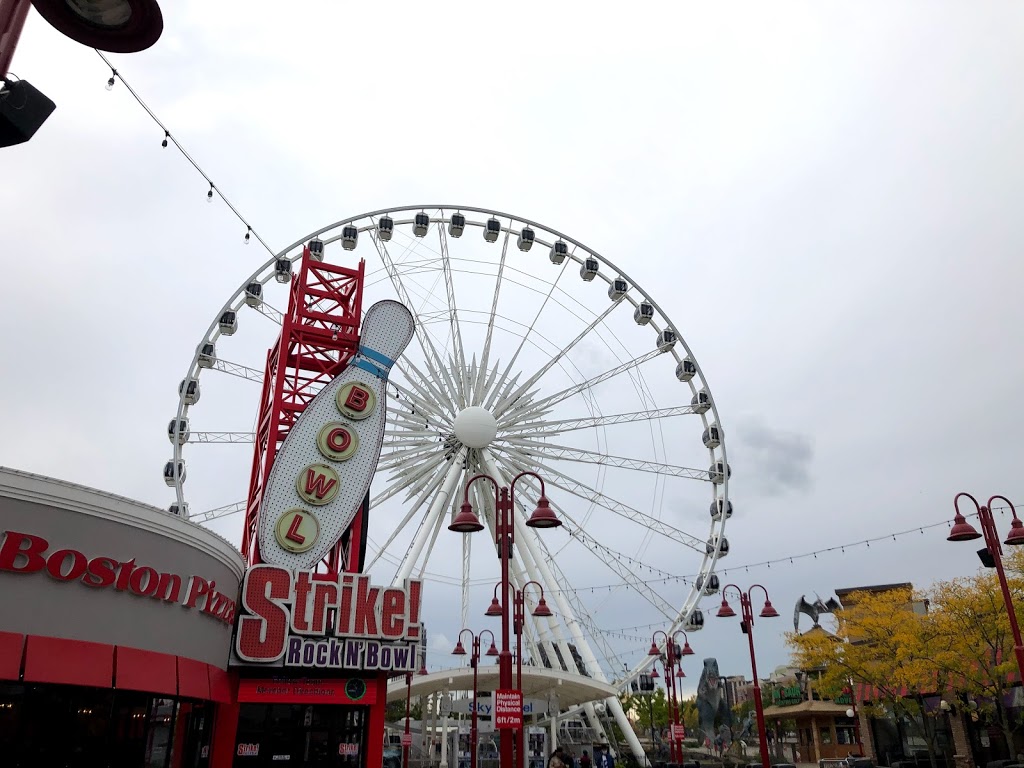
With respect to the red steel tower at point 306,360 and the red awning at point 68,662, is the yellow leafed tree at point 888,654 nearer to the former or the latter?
the red steel tower at point 306,360

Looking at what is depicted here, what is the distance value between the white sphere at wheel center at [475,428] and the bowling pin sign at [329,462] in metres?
7.45

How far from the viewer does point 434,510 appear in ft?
94.7

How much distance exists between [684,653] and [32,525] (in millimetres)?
26177

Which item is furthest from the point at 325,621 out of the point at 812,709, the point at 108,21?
the point at 812,709

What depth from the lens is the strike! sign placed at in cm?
1783

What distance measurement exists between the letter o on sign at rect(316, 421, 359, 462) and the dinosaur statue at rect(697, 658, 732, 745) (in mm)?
56758

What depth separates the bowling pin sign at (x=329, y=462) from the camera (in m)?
19.8

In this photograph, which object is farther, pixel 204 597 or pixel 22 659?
pixel 204 597

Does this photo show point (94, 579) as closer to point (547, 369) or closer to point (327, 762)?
point (327, 762)

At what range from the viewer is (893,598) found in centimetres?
3716

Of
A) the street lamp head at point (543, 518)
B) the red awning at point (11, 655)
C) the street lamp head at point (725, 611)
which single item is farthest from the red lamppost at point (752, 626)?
the red awning at point (11, 655)

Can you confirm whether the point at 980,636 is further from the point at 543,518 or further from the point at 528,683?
the point at 543,518

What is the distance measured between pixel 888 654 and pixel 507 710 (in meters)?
27.1

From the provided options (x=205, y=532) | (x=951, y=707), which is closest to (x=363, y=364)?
(x=205, y=532)
